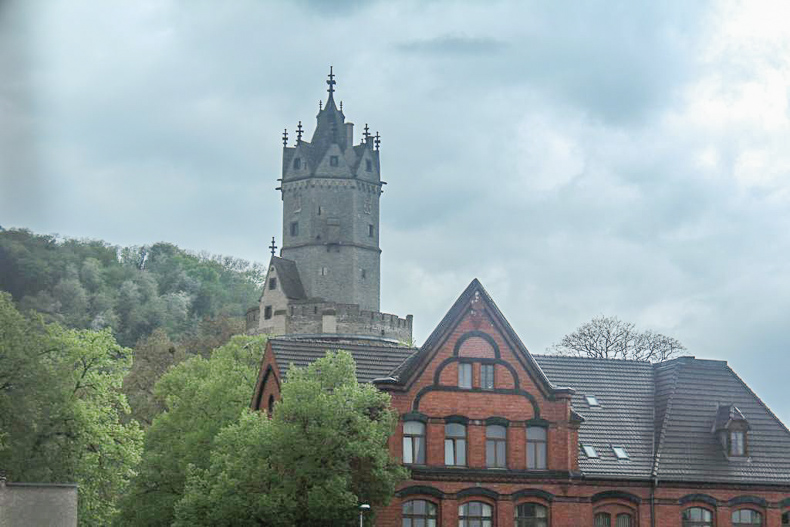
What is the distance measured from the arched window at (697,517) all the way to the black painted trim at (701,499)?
0.31 m

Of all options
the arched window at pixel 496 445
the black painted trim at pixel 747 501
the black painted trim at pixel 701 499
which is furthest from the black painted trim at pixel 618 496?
the arched window at pixel 496 445

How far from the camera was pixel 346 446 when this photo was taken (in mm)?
49938

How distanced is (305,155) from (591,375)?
7725 cm

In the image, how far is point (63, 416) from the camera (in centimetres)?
6372

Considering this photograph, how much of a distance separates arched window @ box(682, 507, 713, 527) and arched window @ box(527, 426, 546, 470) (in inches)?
227

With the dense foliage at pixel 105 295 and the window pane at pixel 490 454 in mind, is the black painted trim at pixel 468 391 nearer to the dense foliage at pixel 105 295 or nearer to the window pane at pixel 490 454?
the window pane at pixel 490 454

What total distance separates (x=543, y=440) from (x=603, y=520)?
3730mm

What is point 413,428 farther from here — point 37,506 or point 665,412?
point 37,506

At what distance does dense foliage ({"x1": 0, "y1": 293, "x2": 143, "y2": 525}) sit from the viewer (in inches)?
2450

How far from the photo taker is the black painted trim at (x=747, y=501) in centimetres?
5806

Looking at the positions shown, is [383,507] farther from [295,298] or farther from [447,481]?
[295,298]

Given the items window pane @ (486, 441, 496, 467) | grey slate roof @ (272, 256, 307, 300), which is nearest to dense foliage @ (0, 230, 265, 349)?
grey slate roof @ (272, 256, 307, 300)

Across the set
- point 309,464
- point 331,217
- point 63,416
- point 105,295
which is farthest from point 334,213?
point 309,464

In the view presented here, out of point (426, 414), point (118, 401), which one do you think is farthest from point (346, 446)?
point (118, 401)
